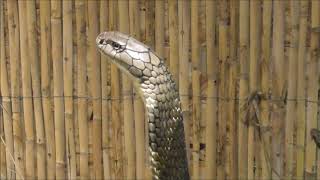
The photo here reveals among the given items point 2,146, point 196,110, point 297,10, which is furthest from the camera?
point 2,146

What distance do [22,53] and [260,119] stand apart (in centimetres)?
119

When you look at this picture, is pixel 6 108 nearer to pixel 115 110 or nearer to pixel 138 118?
pixel 115 110

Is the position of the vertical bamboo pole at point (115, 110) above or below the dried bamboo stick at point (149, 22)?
below

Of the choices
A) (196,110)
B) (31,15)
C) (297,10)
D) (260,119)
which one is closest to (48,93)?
(31,15)

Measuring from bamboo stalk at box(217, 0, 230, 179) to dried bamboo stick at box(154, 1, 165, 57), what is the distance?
0.86 ft

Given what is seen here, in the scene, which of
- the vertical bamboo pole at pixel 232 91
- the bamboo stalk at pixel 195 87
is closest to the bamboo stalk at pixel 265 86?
the vertical bamboo pole at pixel 232 91

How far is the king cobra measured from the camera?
1.48 m

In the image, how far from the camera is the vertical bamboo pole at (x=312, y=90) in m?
2.49

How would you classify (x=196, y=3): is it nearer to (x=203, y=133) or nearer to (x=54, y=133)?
(x=203, y=133)

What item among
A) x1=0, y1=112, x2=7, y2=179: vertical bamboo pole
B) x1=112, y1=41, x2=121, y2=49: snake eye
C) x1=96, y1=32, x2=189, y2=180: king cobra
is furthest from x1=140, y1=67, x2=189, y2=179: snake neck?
x1=0, y1=112, x2=7, y2=179: vertical bamboo pole

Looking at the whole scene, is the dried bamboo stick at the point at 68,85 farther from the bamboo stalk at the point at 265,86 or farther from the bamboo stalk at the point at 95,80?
the bamboo stalk at the point at 265,86

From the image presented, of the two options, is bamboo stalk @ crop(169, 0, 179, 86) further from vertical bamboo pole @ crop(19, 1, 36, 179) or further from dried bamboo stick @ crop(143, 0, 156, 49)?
vertical bamboo pole @ crop(19, 1, 36, 179)

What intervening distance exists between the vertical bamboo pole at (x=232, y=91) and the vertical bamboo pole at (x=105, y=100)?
22.7 inches

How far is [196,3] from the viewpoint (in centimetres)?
262
